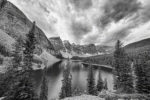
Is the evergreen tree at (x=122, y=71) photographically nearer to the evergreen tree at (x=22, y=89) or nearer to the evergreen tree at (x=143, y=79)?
the evergreen tree at (x=143, y=79)

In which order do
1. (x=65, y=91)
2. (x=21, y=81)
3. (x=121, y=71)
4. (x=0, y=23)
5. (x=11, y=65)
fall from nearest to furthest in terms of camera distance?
(x=21, y=81)
(x=11, y=65)
(x=121, y=71)
(x=65, y=91)
(x=0, y=23)

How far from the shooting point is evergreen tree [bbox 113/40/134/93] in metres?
21.3

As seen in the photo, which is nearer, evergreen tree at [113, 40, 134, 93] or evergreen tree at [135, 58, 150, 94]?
evergreen tree at [135, 58, 150, 94]

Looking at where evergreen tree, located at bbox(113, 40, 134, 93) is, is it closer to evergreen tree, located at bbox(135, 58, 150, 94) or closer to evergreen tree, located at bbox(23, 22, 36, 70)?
evergreen tree, located at bbox(135, 58, 150, 94)

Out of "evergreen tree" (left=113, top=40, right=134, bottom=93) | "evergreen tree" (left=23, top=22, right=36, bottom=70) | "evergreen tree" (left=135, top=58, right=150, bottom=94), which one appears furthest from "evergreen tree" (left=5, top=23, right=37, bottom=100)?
"evergreen tree" (left=135, top=58, right=150, bottom=94)

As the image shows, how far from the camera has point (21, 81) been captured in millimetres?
11898

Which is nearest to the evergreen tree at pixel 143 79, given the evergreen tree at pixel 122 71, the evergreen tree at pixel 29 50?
the evergreen tree at pixel 122 71

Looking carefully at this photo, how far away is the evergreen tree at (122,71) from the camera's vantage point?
2130 centimetres

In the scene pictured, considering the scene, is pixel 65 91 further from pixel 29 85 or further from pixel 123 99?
pixel 123 99

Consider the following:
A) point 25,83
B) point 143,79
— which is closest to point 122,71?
point 143,79

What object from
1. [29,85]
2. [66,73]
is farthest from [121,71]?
[29,85]

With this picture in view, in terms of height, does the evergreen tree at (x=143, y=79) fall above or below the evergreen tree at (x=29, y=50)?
below

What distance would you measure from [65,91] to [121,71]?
21.7m

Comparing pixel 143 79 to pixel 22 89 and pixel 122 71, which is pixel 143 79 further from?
pixel 22 89
